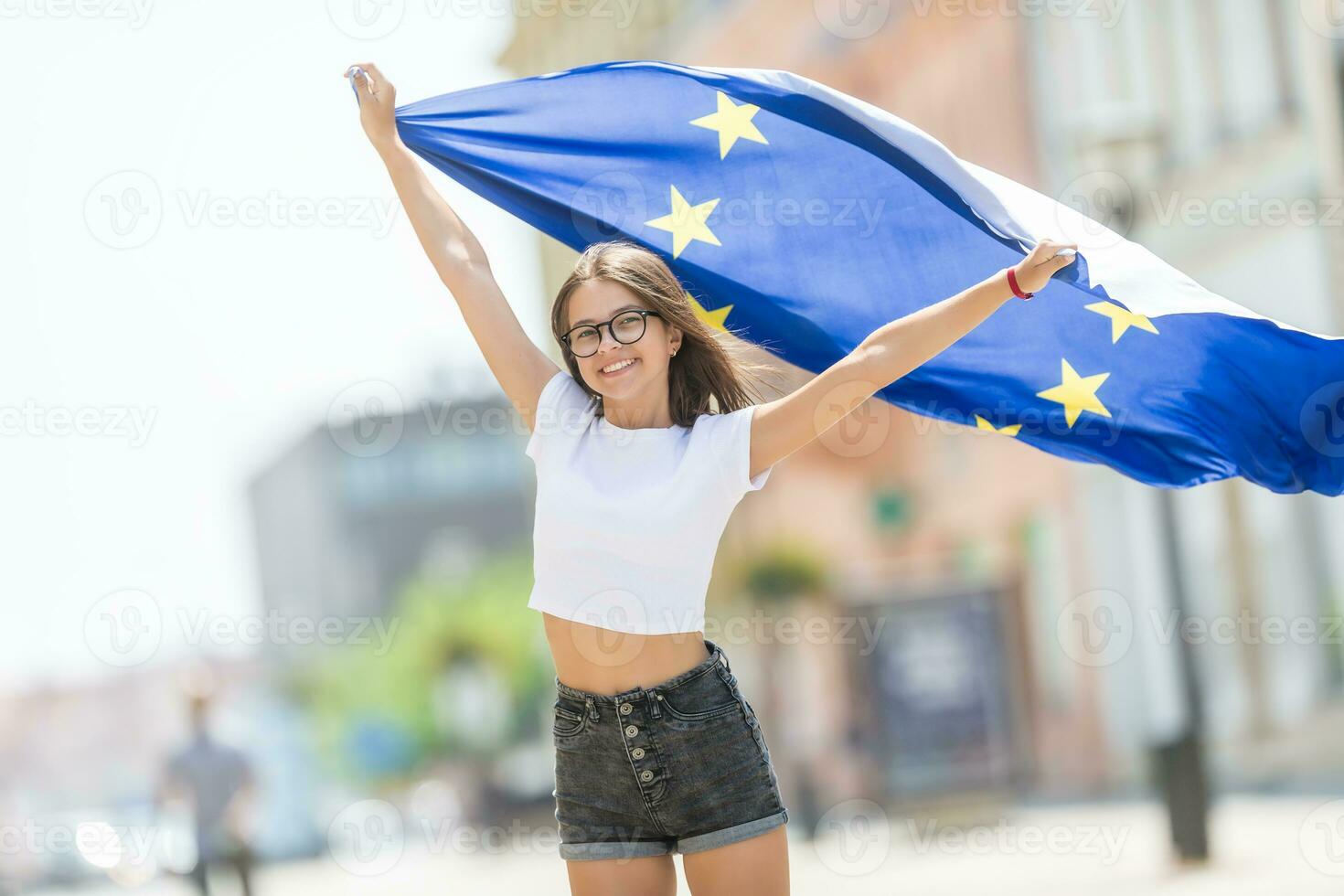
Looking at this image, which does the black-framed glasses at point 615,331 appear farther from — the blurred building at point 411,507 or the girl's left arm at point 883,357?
the blurred building at point 411,507

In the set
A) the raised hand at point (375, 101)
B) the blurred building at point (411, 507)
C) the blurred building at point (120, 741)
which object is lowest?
the blurred building at point (120, 741)

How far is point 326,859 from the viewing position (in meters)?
34.5

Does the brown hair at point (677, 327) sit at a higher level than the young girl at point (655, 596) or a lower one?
higher

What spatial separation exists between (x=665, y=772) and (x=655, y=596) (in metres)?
0.40

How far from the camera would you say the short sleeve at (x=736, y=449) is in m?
3.86

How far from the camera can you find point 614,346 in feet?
13.0

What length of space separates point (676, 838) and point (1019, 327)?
2.36 metres

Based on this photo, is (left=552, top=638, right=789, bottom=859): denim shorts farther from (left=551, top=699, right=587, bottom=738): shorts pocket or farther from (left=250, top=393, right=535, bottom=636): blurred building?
(left=250, top=393, right=535, bottom=636): blurred building

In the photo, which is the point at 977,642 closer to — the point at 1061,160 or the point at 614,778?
the point at 1061,160

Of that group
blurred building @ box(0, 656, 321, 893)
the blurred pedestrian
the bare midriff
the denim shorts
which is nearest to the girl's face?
the bare midriff

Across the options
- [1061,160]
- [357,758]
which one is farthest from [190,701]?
[357,758]

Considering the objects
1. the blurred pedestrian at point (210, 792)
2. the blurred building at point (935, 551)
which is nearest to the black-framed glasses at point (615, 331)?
the blurred pedestrian at point (210, 792)

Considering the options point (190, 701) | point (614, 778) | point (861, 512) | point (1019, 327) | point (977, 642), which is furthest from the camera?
point (861, 512)

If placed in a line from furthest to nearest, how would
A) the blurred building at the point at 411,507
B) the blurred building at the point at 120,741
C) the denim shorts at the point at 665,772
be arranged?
the blurred building at the point at 411,507, the blurred building at the point at 120,741, the denim shorts at the point at 665,772
